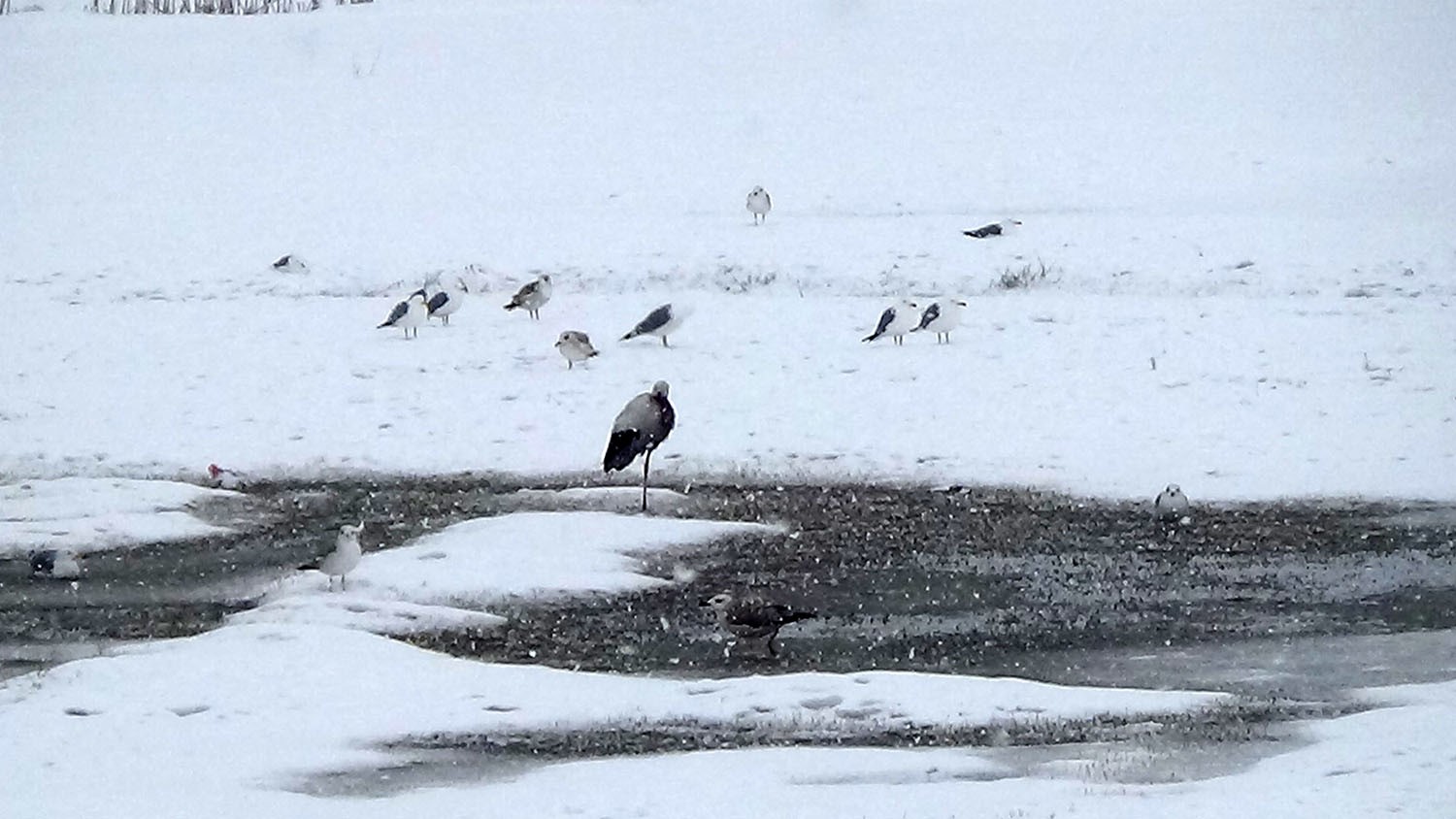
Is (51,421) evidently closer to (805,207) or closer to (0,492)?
(0,492)

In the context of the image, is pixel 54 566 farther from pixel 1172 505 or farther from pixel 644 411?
pixel 1172 505

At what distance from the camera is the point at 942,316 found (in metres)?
21.6

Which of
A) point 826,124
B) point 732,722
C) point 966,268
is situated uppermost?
point 826,124

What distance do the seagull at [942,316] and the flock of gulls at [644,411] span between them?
0.03 ft

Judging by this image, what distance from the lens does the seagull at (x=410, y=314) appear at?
2259cm

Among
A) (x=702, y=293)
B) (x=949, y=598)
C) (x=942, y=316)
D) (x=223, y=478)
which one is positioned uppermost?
(x=702, y=293)

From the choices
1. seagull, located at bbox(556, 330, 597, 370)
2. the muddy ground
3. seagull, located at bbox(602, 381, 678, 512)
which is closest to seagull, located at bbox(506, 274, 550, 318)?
seagull, located at bbox(556, 330, 597, 370)

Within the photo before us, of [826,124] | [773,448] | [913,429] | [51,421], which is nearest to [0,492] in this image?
[51,421]

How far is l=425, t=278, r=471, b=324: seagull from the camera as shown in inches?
912

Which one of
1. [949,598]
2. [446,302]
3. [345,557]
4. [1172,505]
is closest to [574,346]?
[446,302]

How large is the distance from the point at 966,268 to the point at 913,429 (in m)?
6.96

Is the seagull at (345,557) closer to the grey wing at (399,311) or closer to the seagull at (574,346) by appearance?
the seagull at (574,346)

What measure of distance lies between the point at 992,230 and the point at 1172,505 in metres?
11.7

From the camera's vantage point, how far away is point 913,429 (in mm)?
18984
